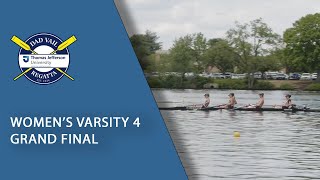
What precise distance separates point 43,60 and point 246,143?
1710 centimetres

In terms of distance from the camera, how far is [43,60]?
18.9 ft

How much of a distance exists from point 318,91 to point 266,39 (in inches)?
537

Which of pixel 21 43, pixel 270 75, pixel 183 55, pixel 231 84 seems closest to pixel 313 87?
pixel 270 75

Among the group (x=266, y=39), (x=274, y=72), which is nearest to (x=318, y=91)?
(x=274, y=72)

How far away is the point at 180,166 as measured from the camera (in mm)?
5805

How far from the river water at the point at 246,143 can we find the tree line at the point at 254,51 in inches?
946

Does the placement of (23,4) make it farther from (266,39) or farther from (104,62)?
(266,39)

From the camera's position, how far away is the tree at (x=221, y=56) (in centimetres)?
7488

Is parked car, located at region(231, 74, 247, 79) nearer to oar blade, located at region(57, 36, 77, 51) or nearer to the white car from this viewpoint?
the white car

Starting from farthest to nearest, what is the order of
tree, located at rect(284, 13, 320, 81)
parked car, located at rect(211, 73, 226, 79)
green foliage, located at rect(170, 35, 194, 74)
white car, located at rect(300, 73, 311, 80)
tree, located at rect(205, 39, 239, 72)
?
tree, located at rect(284, 13, 320, 81) < white car, located at rect(300, 73, 311, 80) < tree, located at rect(205, 39, 239, 72) < parked car, located at rect(211, 73, 226, 79) < green foliage, located at rect(170, 35, 194, 74)

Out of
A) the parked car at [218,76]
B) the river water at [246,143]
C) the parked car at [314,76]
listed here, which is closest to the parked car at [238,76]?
the parked car at [218,76]

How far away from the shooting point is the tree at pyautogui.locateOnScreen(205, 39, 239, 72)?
74875 mm
